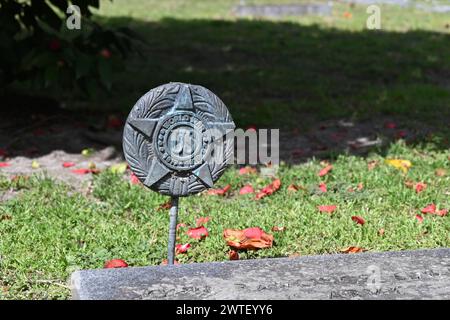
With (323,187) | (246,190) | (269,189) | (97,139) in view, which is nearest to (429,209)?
(323,187)

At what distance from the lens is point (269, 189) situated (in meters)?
4.79

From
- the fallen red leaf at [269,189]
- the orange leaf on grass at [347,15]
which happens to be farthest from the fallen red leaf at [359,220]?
the orange leaf on grass at [347,15]

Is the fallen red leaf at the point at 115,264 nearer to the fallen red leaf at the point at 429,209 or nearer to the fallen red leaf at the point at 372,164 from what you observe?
the fallen red leaf at the point at 429,209

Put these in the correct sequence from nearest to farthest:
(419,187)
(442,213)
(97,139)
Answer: (442,213)
(419,187)
(97,139)

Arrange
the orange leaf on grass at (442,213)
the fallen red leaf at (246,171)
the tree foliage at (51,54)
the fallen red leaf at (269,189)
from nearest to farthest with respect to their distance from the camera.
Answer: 1. the orange leaf on grass at (442,213)
2. the fallen red leaf at (269,189)
3. the fallen red leaf at (246,171)
4. the tree foliage at (51,54)

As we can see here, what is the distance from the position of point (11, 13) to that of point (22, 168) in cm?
140

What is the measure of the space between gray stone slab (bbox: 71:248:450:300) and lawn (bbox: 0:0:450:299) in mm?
584

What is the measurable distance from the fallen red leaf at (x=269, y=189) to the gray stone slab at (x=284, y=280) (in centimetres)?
151

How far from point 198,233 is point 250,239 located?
0.33 m

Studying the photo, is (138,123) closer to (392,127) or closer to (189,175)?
(189,175)

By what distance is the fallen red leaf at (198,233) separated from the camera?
13.3ft

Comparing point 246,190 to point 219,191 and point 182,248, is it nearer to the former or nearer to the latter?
point 219,191

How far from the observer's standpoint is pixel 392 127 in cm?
638
